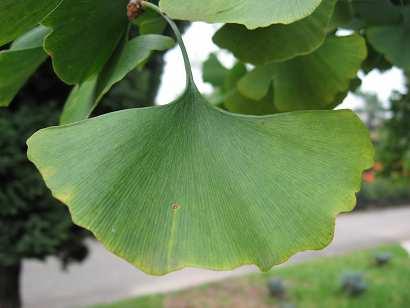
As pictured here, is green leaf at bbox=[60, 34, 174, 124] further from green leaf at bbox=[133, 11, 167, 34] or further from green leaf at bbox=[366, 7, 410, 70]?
green leaf at bbox=[366, 7, 410, 70]

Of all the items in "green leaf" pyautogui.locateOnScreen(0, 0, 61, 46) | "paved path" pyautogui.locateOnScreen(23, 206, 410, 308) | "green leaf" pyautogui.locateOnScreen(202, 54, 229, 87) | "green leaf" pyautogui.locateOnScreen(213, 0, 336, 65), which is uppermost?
"green leaf" pyautogui.locateOnScreen(0, 0, 61, 46)

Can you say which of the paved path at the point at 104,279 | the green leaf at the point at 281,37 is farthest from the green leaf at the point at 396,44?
the paved path at the point at 104,279

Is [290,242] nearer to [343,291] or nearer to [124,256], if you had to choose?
[124,256]

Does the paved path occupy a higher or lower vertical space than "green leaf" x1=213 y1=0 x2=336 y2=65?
lower

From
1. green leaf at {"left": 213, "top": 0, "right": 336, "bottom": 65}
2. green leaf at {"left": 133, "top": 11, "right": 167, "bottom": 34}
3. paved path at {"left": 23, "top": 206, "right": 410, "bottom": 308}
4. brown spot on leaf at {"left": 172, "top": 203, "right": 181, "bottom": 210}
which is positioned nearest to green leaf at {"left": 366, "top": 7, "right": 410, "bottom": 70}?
green leaf at {"left": 213, "top": 0, "right": 336, "bottom": 65}

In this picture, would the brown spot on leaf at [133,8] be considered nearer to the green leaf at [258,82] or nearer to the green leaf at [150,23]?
the green leaf at [150,23]

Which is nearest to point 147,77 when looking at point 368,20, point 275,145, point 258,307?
point 258,307
